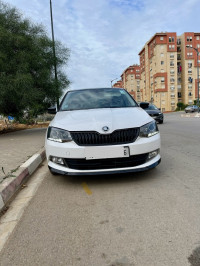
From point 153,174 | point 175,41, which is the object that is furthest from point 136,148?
point 175,41

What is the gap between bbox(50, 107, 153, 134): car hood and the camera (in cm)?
333

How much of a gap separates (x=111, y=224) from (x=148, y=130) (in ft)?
5.49

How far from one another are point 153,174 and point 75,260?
7.80 ft

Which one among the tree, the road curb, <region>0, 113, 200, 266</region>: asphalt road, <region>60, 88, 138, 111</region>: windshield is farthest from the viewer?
the tree

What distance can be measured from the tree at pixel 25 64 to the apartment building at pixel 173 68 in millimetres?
63635

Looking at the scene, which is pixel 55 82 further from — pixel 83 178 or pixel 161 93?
pixel 161 93

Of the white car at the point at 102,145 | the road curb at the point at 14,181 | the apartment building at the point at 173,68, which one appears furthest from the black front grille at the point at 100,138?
the apartment building at the point at 173,68

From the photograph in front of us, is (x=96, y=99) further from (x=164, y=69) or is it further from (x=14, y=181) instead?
(x=164, y=69)

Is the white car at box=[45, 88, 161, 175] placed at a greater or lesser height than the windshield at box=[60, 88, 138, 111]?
lesser

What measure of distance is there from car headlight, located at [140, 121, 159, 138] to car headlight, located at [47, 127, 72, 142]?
Result: 1.10m

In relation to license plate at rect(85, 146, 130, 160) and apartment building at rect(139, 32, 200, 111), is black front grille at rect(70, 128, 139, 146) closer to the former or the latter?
license plate at rect(85, 146, 130, 160)

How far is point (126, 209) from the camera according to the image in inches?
104

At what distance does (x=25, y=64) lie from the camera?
1034 cm

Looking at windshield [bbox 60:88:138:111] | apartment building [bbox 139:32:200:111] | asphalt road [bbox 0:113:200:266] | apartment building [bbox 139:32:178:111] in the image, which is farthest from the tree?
apartment building [bbox 139:32:200:111]
